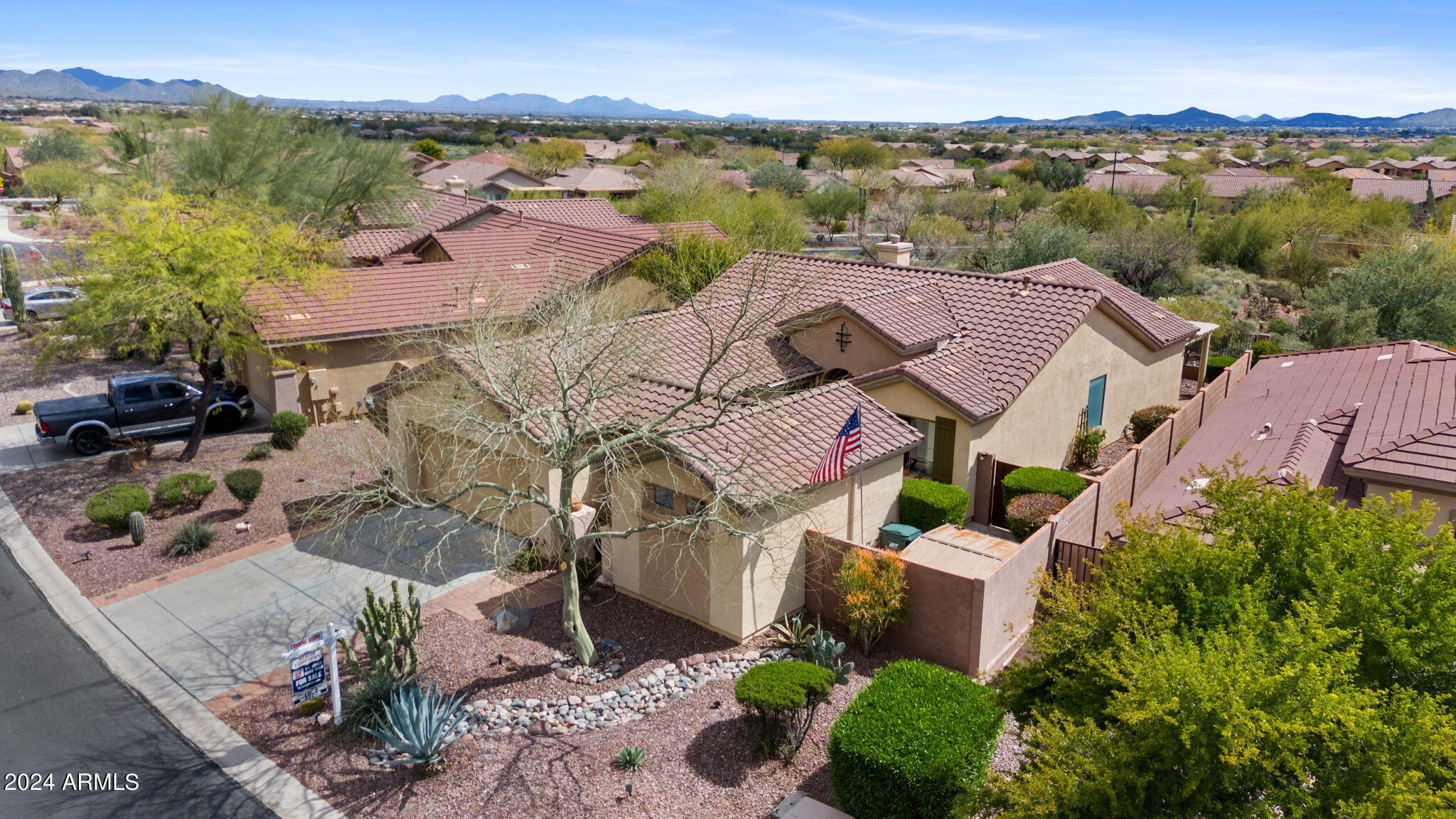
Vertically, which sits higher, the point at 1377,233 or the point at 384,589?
the point at 1377,233

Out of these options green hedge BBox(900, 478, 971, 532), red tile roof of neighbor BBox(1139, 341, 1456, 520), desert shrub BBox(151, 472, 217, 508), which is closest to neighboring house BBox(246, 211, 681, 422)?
desert shrub BBox(151, 472, 217, 508)

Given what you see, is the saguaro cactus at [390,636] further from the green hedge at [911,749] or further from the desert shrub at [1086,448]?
the desert shrub at [1086,448]

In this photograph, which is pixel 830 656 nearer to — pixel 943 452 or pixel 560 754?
pixel 560 754

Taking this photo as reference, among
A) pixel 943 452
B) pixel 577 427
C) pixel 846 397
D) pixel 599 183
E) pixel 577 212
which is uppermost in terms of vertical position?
pixel 599 183

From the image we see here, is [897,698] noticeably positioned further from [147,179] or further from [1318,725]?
[147,179]

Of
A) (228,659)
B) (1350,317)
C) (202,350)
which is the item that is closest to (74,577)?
(228,659)

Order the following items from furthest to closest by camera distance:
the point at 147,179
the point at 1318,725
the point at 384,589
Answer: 1. the point at 147,179
2. the point at 384,589
3. the point at 1318,725

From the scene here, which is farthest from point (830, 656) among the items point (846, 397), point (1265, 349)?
point (1265, 349)
